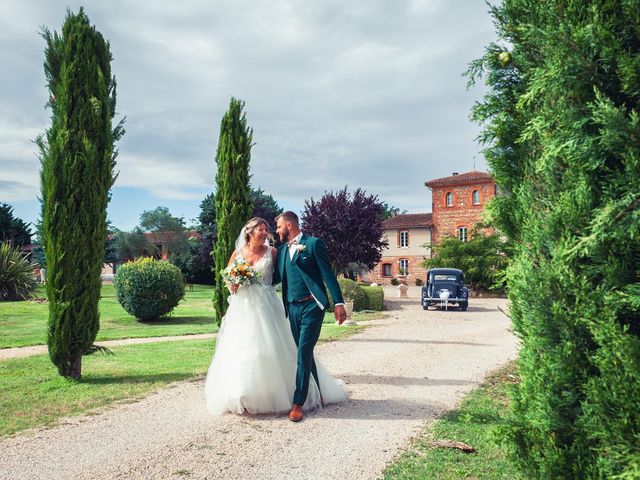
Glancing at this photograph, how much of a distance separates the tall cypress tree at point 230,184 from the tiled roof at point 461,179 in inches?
1497

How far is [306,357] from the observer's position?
19.5 feet

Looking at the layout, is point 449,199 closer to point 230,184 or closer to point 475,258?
point 475,258

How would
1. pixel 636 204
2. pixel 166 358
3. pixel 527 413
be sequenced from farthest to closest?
pixel 166 358 < pixel 527 413 < pixel 636 204

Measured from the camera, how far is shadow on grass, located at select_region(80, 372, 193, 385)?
8.08 metres

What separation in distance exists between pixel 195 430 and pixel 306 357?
142 centimetres

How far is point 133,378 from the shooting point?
27.3 ft

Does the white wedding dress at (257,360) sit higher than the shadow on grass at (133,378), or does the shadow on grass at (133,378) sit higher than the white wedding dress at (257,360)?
the white wedding dress at (257,360)

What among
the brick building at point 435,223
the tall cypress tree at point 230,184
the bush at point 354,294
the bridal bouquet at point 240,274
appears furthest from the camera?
the brick building at point 435,223

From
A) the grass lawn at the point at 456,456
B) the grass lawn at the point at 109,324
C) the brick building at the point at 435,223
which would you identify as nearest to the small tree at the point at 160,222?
the brick building at the point at 435,223

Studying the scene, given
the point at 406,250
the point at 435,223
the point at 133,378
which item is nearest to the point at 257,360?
the point at 133,378

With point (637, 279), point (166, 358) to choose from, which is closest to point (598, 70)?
point (637, 279)

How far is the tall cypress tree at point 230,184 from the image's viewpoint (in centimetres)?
1141

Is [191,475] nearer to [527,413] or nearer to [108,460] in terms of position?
[108,460]

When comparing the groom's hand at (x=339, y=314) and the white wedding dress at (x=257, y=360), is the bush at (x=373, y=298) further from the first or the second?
the groom's hand at (x=339, y=314)
